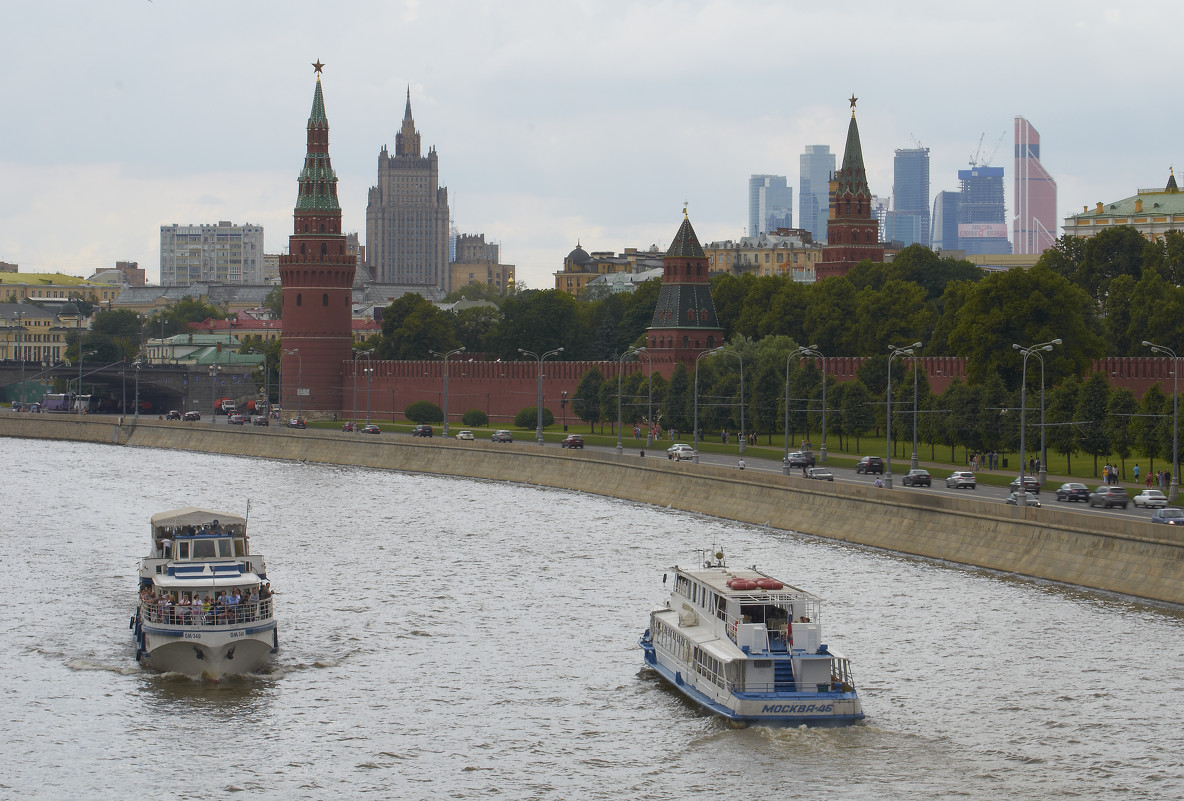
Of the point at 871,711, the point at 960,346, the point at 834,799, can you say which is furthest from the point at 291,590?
the point at 960,346

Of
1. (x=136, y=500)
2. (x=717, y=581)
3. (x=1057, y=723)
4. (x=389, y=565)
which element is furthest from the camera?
(x=136, y=500)

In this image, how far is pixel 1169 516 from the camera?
57312 mm

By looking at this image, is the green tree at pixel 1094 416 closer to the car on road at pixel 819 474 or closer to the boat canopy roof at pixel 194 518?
the car on road at pixel 819 474

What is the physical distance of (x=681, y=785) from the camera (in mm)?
33844

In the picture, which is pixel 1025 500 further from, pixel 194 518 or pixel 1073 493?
pixel 194 518

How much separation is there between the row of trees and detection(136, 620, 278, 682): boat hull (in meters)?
39.2

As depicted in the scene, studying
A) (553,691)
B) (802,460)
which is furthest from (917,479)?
(553,691)

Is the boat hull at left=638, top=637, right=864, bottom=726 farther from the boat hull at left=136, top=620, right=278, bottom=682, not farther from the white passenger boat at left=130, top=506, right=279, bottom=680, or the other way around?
the white passenger boat at left=130, top=506, right=279, bottom=680

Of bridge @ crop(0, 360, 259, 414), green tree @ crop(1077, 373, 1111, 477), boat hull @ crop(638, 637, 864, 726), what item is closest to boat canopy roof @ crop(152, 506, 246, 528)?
boat hull @ crop(638, 637, 864, 726)

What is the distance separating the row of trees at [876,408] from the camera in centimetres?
7694

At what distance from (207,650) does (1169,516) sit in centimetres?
3220

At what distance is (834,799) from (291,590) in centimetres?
2773

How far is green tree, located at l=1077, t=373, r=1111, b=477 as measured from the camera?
7725cm

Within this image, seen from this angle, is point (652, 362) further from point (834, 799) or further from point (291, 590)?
point (834, 799)
